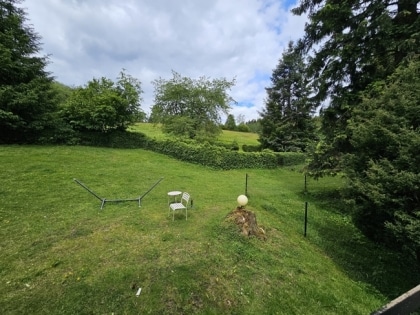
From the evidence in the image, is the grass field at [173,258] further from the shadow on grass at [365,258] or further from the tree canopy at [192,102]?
the tree canopy at [192,102]

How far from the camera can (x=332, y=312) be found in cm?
396

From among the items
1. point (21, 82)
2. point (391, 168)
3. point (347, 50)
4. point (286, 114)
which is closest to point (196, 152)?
point (347, 50)

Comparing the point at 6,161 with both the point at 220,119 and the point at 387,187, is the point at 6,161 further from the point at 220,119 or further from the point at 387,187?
the point at 220,119

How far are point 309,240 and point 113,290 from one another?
17.2ft

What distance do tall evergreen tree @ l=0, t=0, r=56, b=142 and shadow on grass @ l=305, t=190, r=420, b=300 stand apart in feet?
55.6

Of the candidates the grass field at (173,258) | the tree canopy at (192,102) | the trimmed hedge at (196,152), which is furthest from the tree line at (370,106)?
the tree canopy at (192,102)

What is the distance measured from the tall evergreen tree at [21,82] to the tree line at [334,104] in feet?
0.19

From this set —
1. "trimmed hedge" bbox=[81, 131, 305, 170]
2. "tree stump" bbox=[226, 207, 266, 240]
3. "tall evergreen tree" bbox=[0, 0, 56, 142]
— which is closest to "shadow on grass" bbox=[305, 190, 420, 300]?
"tree stump" bbox=[226, 207, 266, 240]

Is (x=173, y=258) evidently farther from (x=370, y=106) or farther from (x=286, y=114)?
(x=286, y=114)

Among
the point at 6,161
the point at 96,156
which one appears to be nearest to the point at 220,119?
the point at 96,156

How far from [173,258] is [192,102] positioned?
19.2 meters

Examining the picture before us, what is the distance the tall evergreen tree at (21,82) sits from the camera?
13.5 m

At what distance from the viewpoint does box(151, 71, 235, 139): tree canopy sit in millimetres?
22156

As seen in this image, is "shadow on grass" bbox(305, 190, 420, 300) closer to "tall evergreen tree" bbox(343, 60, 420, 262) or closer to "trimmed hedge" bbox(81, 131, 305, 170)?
"tall evergreen tree" bbox(343, 60, 420, 262)
